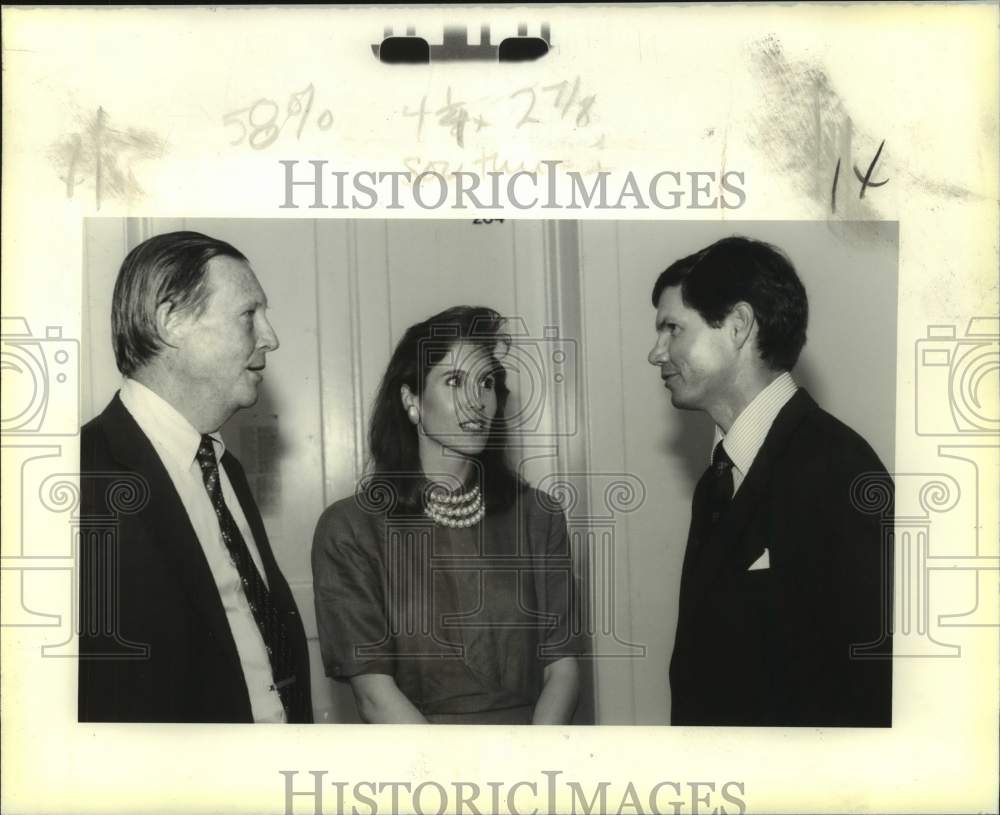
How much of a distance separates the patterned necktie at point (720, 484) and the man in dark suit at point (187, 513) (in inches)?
31.4

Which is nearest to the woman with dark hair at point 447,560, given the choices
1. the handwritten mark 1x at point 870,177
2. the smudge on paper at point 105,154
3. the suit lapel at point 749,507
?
the suit lapel at point 749,507

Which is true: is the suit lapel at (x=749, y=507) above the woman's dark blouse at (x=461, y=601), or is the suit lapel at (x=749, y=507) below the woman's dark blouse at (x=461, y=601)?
above

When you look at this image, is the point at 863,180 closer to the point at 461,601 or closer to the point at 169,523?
the point at 461,601

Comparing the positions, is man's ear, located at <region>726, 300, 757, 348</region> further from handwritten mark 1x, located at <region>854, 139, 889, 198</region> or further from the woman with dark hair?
the woman with dark hair

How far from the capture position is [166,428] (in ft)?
7.89

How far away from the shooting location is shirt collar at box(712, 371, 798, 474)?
2391mm

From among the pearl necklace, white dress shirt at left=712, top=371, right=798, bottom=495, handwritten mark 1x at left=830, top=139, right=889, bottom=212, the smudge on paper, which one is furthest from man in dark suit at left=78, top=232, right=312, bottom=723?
handwritten mark 1x at left=830, top=139, right=889, bottom=212

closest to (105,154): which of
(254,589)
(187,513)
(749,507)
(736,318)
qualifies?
(187,513)

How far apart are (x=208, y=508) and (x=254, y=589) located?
0.57 feet

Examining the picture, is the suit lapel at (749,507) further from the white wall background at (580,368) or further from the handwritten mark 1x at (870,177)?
the handwritten mark 1x at (870,177)

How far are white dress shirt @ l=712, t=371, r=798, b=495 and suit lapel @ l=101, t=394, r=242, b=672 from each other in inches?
38.7

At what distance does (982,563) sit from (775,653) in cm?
43

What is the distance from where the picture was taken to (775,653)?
2.36 meters

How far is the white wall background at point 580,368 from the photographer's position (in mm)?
2387
